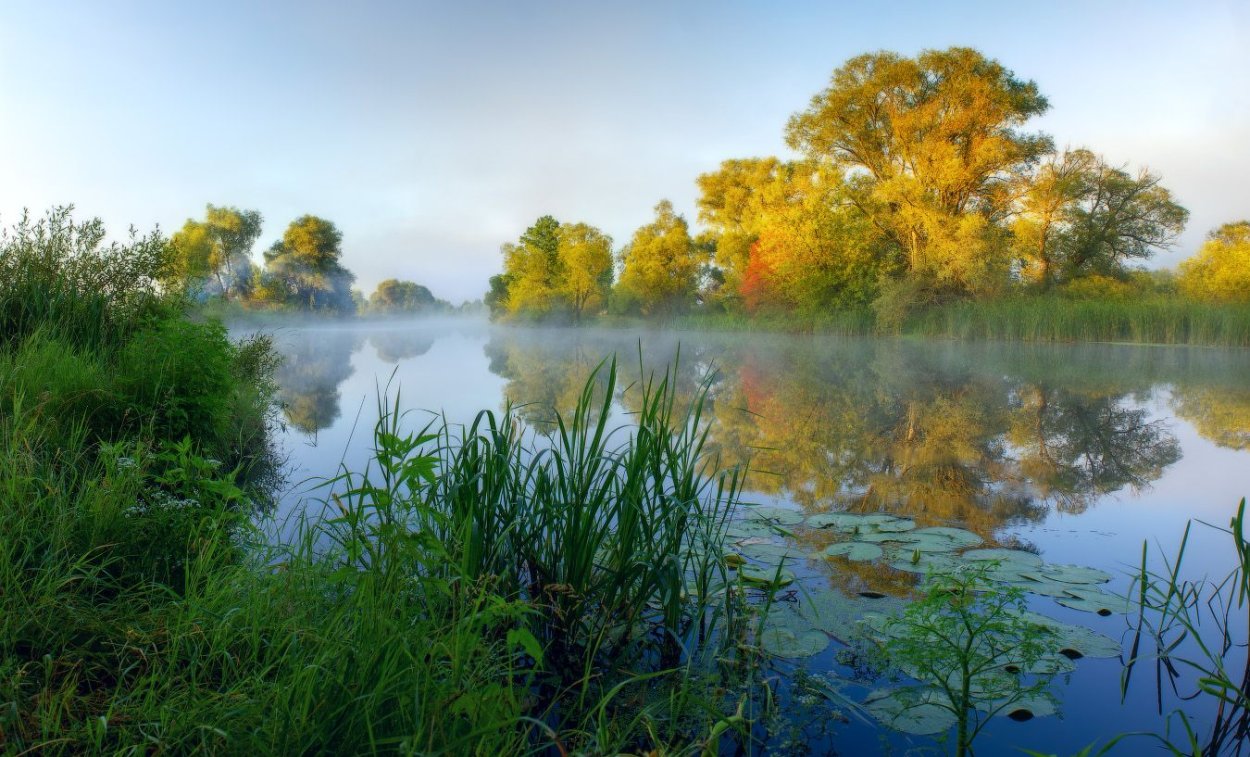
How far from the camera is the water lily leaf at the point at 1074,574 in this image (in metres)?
2.88

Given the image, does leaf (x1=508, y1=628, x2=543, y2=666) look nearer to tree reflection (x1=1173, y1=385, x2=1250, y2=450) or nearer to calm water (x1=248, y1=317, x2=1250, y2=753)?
calm water (x1=248, y1=317, x2=1250, y2=753)

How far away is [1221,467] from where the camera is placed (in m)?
4.99

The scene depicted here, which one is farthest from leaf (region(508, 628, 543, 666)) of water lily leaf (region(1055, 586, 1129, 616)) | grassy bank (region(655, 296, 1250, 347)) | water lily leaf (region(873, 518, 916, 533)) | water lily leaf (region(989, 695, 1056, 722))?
grassy bank (region(655, 296, 1250, 347))

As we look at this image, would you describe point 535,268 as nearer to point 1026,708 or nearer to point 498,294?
point 498,294

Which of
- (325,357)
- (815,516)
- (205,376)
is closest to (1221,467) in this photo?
(815,516)

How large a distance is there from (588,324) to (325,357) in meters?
29.6

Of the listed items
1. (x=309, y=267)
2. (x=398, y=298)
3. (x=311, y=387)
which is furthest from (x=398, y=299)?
(x=311, y=387)

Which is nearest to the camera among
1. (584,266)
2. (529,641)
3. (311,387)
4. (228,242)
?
(529,641)

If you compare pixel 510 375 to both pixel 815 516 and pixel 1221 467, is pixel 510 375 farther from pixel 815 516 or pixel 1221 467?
pixel 1221 467

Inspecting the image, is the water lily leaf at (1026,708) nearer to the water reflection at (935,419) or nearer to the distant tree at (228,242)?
the water reflection at (935,419)

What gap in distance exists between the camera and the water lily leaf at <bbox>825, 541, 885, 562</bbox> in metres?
3.12

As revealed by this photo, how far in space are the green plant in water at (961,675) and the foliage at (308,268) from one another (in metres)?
43.6

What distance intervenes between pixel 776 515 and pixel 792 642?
1474 mm

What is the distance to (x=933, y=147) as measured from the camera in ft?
83.0
